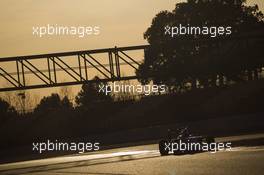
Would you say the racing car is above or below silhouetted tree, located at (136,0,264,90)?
below

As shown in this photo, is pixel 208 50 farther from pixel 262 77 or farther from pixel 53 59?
pixel 53 59

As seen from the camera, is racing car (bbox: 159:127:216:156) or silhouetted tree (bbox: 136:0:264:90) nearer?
racing car (bbox: 159:127:216:156)

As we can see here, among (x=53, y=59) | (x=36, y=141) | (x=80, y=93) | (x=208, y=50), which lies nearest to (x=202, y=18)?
(x=208, y=50)

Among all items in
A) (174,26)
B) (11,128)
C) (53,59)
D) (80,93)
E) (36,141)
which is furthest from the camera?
(80,93)

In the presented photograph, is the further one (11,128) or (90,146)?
(11,128)

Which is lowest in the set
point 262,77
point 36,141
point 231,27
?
point 36,141

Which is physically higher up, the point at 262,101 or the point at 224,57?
the point at 224,57

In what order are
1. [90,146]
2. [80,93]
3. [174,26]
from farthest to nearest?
1. [80,93]
2. [174,26]
3. [90,146]

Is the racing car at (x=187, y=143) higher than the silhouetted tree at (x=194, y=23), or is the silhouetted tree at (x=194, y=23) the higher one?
the silhouetted tree at (x=194, y=23)

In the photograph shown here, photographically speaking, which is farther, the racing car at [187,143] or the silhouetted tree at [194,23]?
the silhouetted tree at [194,23]

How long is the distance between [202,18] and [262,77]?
46.2 feet

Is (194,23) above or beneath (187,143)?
above

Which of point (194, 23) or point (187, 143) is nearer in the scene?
point (187, 143)

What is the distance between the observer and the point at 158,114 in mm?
68375
